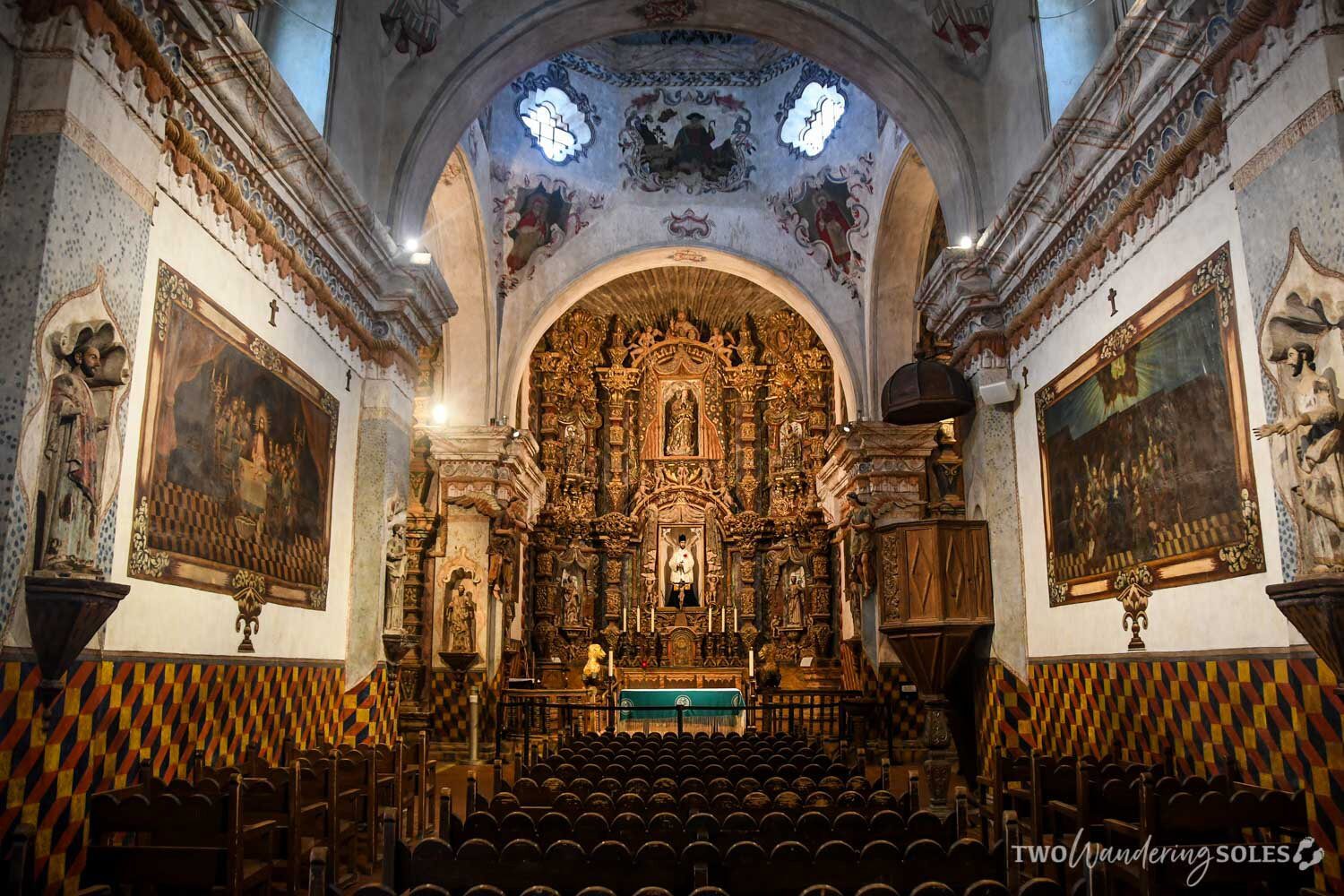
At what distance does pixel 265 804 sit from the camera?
15.7 feet

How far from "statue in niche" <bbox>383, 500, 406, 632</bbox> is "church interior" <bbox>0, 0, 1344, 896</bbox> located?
0.09 m

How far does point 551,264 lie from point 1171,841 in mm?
13447

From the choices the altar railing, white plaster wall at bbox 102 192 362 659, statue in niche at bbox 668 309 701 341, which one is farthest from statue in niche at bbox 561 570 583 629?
white plaster wall at bbox 102 192 362 659

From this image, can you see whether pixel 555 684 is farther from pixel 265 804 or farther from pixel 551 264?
pixel 265 804

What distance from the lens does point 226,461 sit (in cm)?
678

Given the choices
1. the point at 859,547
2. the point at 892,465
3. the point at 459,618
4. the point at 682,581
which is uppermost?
the point at 892,465

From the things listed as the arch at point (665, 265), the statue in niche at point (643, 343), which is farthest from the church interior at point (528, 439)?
the statue in niche at point (643, 343)

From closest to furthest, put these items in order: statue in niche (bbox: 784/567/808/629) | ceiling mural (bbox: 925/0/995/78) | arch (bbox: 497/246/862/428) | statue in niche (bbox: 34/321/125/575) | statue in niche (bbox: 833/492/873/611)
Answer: statue in niche (bbox: 34/321/125/575), ceiling mural (bbox: 925/0/995/78), statue in niche (bbox: 833/492/873/611), arch (bbox: 497/246/862/428), statue in niche (bbox: 784/567/808/629)

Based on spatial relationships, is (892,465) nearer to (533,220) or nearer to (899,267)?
(899,267)

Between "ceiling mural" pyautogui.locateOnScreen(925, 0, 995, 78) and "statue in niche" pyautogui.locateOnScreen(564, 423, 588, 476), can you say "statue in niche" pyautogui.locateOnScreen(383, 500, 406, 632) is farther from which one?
"statue in niche" pyautogui.locateOnScreen(564, 423, 588, 476)

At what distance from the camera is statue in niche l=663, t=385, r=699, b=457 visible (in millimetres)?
20797

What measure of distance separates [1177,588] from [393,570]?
22.0ft

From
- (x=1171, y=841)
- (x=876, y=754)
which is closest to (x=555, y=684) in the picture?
(x=876, y=754)

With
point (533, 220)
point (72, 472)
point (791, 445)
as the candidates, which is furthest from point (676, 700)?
point (72, 472)
